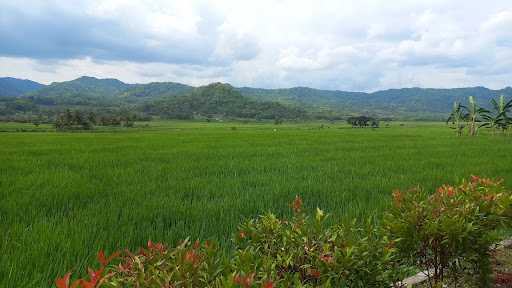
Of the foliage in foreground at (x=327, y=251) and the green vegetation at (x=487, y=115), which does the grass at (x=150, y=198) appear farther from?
the green vegetation at (x=487, y=115)

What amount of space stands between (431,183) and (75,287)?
9.03m

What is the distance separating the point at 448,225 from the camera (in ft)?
9.51

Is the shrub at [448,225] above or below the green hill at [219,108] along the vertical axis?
above

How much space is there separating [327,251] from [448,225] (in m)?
1.29

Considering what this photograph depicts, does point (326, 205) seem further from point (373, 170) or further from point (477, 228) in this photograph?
point (373, 170)

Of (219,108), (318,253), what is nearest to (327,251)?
(318,253)

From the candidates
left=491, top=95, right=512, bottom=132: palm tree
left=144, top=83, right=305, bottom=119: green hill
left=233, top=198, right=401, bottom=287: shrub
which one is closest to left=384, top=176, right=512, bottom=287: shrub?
left=233, top=198, right=401, bottom=287: shrub

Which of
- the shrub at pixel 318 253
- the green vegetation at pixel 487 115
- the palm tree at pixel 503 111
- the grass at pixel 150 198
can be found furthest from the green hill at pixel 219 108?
the shrub at pixel 318 253

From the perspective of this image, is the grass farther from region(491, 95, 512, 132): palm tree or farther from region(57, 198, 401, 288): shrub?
region(491, 95, 512, 132): palm tree

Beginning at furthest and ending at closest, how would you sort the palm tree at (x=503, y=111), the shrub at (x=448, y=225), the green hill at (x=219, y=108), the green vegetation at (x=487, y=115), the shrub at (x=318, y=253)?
the green hill at (x=219, y=108), the green vegetation at (x=487, y=115), the palm tree at (x=503, y=111), the shrub at (x=448, y=225), the shrub at (x=318, y=253)

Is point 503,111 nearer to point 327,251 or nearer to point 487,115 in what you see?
point 487,115

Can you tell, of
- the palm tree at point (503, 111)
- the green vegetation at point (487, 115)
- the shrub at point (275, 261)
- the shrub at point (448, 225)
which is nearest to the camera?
the shrub at point (275, 261)

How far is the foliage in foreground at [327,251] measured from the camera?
1700mm

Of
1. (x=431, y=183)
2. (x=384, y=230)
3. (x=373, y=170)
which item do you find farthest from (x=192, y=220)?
(x=373, y=170)
